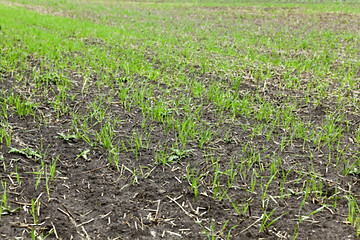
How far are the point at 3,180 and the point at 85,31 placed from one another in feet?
23.3

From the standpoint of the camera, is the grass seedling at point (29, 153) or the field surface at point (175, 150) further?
the grass seedling at point (29, 153)

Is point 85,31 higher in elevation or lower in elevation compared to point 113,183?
higher

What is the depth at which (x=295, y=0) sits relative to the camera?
21469 mm

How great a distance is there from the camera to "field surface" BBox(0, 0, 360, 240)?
2.19m

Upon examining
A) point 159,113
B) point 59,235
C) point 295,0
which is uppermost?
point 295,0

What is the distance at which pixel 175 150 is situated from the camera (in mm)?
2988

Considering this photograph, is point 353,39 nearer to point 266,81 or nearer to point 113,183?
point 266,81

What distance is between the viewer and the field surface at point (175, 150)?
2193 mm

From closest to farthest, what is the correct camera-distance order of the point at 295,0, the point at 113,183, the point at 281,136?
1. the point at 113,183
2. the point at 281,136
3. the point at 295,0

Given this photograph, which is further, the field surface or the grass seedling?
the grass seedling

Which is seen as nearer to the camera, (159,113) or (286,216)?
(286,216)

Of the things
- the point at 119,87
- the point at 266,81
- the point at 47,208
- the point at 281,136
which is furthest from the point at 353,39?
the point at 47,208

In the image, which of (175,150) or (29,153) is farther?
(175,150)

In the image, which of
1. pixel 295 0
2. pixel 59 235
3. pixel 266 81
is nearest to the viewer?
pixel 59 235
